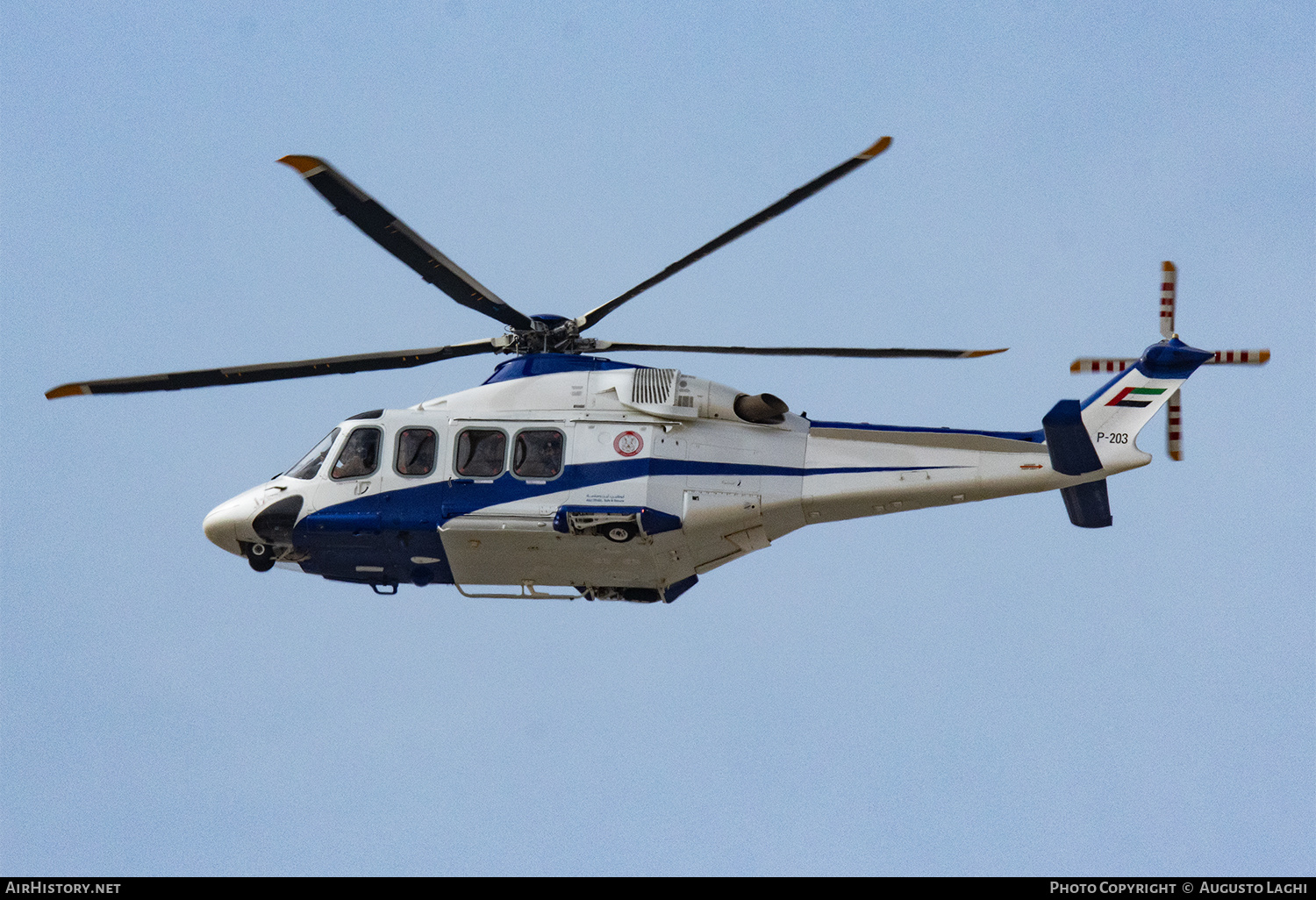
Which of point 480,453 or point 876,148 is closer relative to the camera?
point 876,148

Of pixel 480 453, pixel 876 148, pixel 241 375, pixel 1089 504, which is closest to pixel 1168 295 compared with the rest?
pixel 1089 504

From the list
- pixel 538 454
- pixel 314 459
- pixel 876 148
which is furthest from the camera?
pixel 314 459

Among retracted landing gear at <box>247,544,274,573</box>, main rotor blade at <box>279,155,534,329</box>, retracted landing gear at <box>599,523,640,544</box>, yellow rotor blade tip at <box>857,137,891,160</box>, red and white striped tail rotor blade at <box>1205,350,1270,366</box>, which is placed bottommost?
retracted landing gear at <box>247,544,274,573</box>

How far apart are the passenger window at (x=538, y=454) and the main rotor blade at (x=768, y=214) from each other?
2272 mm

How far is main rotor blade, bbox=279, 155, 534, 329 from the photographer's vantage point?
20469 mm

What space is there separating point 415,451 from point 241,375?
2.64m

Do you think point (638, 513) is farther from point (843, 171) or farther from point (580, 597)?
point (843, 171)

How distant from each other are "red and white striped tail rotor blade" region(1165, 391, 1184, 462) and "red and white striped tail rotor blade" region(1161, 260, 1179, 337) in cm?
107

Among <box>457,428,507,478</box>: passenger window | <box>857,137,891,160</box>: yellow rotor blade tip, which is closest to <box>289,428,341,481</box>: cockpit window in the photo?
<box>457,428,507,478</box>: passenger window

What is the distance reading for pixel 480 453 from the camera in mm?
23328

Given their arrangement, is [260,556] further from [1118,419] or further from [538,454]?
[1118,419]

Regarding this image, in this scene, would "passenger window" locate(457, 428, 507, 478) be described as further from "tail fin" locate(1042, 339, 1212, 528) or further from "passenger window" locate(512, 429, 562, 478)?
"tail fin" locate(1042, 339, 1212, 528)

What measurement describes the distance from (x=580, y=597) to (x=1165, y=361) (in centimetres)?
855
